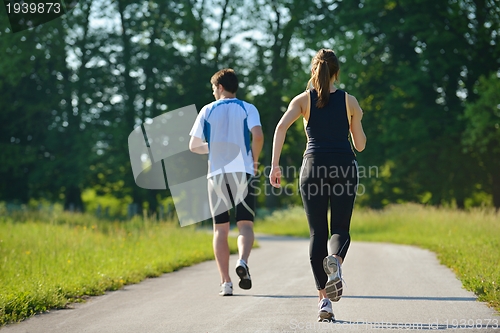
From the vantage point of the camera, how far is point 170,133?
39656mm

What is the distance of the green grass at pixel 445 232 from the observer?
7719 millimetres

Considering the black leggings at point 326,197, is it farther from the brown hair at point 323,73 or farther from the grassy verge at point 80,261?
the grassy verge at point 80,261

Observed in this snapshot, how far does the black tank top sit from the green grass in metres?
1.92

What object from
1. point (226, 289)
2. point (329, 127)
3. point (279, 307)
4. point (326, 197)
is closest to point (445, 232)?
point (226, 289)

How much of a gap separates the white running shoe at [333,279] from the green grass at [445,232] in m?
1.50

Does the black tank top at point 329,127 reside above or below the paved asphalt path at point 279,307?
A: above

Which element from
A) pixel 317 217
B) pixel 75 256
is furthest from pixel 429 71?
pixel 317 217

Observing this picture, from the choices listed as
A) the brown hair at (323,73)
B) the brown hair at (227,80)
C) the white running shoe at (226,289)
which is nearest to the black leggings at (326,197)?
the brown hair at (323,73)

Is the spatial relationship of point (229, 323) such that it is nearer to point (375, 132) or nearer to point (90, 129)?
point (375, 132)

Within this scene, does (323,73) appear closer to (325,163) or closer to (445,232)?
(325,163)

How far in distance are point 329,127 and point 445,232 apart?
1234cm

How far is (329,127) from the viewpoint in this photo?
5676mm

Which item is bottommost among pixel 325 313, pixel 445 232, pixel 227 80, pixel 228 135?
pixel 445 232

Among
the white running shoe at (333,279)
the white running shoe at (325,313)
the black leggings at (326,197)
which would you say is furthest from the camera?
the black leggings at (326,197)
